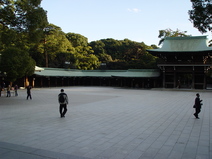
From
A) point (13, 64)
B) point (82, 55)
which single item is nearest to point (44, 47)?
point (82, 55)

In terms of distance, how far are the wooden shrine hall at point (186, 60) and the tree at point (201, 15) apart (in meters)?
26.2

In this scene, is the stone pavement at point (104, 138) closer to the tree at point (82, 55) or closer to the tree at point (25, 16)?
the tree at point (25, 16)

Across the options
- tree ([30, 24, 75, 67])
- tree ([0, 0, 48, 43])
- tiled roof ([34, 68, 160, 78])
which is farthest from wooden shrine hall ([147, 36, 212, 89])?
tree ([0, 0, 48, 43])

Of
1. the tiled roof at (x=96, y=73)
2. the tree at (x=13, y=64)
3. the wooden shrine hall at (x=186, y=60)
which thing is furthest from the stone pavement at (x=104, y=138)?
the tiled roof at (x=96, y=73)

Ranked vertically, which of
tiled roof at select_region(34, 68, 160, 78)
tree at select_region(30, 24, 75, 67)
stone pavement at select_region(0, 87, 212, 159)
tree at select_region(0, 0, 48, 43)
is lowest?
stone pavement at select_region(0, 87, 212, 159)

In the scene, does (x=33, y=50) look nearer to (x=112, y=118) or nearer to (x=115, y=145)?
(x=112, y=118)

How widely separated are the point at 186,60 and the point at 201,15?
1189 inches

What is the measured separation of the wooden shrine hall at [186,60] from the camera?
32.3 meters

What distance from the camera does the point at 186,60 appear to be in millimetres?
35125

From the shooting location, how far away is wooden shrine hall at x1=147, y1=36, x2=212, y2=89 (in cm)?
3231

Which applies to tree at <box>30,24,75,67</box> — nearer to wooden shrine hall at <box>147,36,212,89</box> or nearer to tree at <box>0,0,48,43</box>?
wooden shrine hall at <box>147,36,212,89</box>

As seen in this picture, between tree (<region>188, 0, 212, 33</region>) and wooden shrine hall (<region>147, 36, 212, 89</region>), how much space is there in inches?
1030

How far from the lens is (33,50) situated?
4578cm

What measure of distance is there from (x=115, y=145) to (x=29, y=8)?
12.8 m
